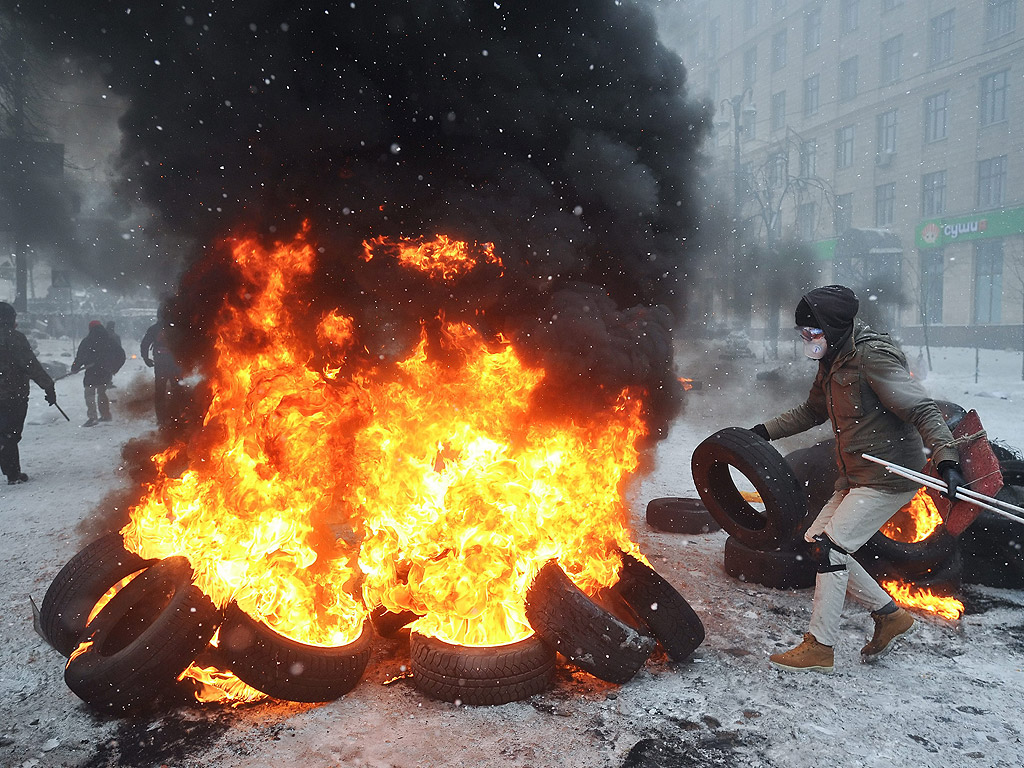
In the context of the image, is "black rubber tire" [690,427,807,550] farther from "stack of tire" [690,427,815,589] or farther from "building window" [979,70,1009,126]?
"building window" [979,70,1009,126]

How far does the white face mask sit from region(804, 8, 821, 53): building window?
4697cm

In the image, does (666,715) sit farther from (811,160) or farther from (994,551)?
A: (811,160)

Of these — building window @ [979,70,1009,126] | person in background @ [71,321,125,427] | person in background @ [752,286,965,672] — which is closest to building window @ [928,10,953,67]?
building window @ [979,70,1009,126]

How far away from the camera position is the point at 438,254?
20.2 feet

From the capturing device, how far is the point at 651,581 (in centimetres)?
479

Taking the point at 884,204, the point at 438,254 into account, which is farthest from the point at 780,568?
the point at 884,204

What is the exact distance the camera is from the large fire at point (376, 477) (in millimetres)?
4586

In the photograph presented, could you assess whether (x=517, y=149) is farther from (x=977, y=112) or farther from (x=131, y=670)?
(x=977, y=112)

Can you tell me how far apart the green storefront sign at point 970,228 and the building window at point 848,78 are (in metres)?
10.5

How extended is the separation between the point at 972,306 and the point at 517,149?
3682cm

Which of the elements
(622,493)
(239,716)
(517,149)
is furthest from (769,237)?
(239,716)

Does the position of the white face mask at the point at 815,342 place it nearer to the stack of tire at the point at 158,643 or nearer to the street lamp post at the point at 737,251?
the stack of tire at the point at 158,643

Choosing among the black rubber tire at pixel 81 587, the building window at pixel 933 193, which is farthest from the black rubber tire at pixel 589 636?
the building window at pixel 933 193

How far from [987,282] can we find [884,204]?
7737 mm
